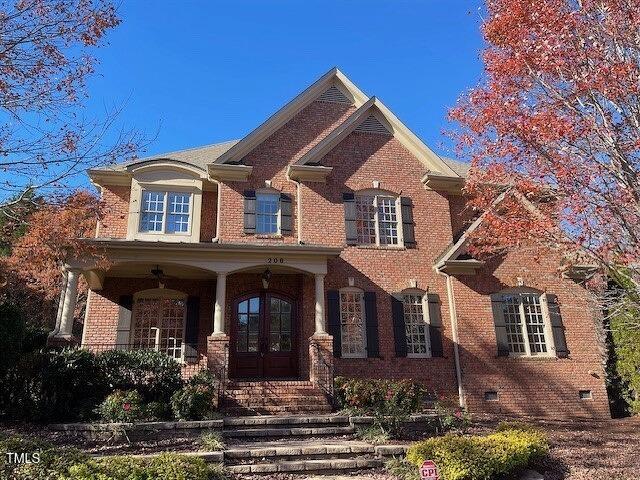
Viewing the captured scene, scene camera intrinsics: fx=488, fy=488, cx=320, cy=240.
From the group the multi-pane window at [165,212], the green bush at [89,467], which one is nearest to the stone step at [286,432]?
the green bush at [89,467]

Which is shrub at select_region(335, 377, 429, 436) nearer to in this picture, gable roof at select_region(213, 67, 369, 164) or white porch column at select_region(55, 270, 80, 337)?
white porch column at select_region(55, 270, 80, 337)

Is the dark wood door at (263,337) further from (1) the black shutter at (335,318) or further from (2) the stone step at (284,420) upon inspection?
(2) the stone step at (284,420)

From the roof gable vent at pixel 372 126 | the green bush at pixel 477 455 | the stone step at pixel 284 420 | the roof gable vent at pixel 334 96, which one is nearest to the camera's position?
the green bush at pixel 477 455

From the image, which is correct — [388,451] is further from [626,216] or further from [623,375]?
[623,375]

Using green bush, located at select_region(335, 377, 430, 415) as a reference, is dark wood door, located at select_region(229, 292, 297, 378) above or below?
above

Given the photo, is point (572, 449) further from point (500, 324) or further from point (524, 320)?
point (524, 320)

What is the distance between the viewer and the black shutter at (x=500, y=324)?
45.4ft

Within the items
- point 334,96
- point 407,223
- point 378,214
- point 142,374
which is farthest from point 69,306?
point 334,96

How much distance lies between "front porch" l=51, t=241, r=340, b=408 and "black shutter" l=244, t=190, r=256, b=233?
138cm

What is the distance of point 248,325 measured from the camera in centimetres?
1351

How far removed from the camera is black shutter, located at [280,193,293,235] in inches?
566

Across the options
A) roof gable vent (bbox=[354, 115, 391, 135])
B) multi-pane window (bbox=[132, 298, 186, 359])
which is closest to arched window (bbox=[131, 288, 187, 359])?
multi-pane window (bbox=[132, 298, 186, 359])

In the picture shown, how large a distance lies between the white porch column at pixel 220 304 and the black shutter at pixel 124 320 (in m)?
2.63

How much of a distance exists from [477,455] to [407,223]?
8585mm
